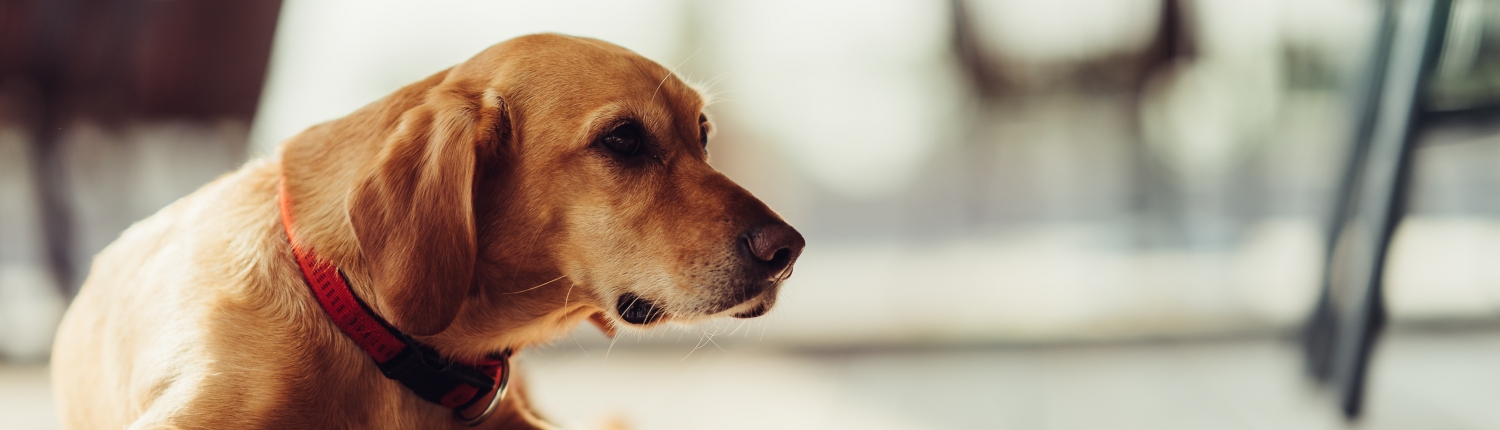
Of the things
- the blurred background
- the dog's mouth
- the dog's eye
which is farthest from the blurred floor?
the dog's eye

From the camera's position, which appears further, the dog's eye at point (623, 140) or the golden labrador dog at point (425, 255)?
the dog's eye at point (623, 140)

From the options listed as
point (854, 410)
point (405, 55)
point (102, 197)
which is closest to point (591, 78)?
point (854, 410)

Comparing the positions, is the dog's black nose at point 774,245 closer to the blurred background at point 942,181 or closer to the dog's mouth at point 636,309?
the dog's mouth at point 636,309

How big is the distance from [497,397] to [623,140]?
40 centimetres

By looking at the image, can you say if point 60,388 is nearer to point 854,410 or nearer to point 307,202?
point 307,202

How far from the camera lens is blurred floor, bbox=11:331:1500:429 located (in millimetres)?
1903

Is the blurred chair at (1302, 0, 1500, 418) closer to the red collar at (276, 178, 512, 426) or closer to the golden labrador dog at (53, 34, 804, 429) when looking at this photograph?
the golden labrador dog at (53, 34, 804, 429)

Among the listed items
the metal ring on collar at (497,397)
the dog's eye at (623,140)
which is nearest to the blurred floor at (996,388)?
the metal ring on collar at (497,397)

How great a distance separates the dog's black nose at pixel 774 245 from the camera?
1.06 metres

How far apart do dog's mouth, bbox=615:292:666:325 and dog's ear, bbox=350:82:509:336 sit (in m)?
0.19

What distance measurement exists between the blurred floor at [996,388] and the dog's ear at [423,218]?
672 mm

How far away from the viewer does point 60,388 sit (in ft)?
4.09

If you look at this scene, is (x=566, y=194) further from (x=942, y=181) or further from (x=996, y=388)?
(x=942, y=181)

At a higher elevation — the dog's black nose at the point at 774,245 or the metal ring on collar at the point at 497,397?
the dog's black nose at the point at 774,245
